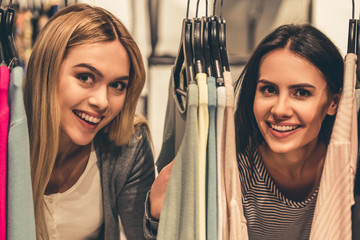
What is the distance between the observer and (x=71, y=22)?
0.91 metres

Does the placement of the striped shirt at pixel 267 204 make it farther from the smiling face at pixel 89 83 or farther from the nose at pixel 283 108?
the smiling face at pixel 89 83

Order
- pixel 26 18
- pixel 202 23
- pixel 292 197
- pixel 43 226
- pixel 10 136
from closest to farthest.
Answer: pixel 10 136, pixel 202 23, pixel 43 226, pixel 292 197, pixel 26 18

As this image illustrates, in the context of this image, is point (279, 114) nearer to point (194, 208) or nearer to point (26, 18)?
point (194, 208)

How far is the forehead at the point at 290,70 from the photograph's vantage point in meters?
0.85

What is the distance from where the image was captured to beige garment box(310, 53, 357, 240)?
74 cm

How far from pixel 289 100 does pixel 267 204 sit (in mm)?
338

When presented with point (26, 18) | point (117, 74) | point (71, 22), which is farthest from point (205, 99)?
point (26, 18)

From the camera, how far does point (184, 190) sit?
2.43 ft

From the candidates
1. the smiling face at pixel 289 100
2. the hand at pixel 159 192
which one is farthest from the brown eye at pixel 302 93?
the hand at pixel 159 192

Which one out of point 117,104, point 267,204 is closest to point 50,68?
point 117,104

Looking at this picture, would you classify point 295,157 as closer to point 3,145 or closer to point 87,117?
point 87,117

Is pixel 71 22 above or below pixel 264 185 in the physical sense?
above

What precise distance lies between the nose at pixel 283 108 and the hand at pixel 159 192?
27 cm

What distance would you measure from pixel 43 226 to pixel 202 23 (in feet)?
2.15
